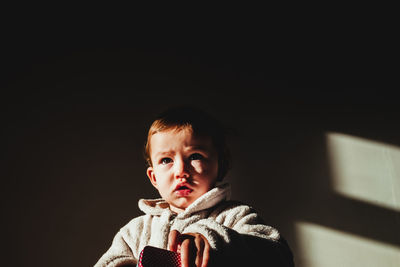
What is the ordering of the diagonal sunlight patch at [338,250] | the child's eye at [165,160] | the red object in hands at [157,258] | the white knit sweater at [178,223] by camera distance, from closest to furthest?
the red object in hands at [157,258]
the white knit sweater at [178,223]
the child's eye at [165,160]
the diagonal sunlight patch at [338,250]

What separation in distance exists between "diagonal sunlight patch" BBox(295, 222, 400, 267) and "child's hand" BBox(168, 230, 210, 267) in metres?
0.59

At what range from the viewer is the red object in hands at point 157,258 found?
53 cm

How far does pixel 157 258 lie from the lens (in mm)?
537

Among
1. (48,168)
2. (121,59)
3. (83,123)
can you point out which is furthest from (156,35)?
(48,168)

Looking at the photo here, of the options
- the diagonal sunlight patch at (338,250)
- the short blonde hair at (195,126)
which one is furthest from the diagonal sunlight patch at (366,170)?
the short blonde hair at (195,126)

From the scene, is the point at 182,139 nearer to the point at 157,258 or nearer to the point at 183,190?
the point at 183,190

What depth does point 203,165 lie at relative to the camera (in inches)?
33.8

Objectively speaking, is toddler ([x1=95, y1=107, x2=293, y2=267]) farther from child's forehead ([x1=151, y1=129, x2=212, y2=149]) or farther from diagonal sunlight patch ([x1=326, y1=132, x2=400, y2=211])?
diagonal sunlight patch ([x1=326, y1=132, x2=400, y2=211])

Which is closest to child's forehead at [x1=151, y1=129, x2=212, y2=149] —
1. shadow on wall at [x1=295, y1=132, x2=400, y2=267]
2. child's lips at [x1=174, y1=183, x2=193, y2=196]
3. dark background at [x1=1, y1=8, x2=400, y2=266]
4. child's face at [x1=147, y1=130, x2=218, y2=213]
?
child's face at [x1=147, y1=130, x2=218, y2=213]

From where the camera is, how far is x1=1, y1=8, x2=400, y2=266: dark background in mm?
1054

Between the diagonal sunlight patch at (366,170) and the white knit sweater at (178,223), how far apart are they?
1.42 ft

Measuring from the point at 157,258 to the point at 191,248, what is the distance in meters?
0.06

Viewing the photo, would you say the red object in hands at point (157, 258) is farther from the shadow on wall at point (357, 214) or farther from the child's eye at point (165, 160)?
the shadow on wall at point (357, 214)

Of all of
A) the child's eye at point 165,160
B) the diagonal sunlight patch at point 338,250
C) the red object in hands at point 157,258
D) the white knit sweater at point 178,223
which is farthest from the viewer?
the diagonal sunlight patch at point 338,250
